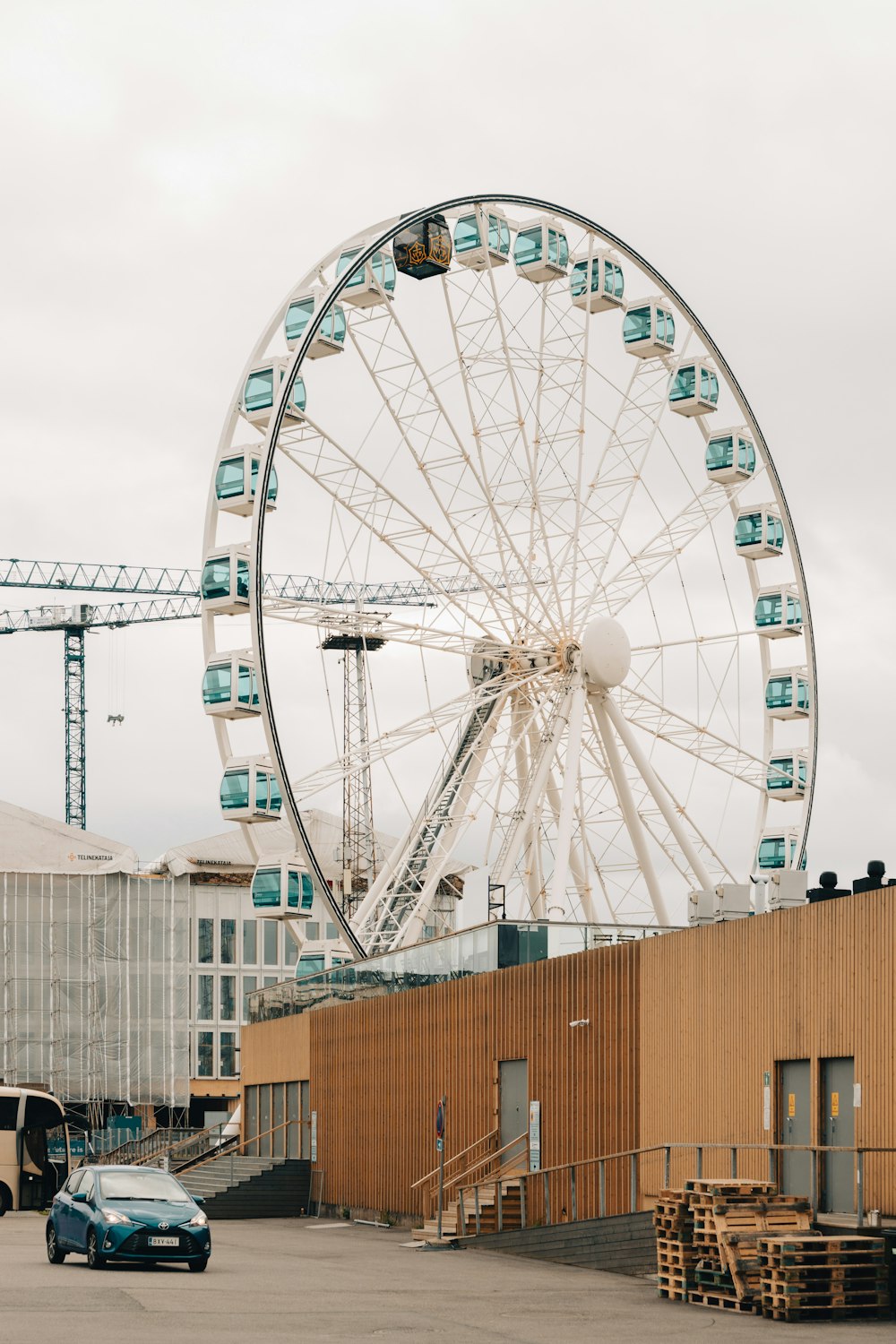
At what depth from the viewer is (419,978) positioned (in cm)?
3700

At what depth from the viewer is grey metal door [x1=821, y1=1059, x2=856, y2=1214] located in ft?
72.1

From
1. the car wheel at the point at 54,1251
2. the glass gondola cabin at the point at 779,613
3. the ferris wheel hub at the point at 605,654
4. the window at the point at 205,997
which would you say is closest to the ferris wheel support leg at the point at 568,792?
the ferris wheel hub at the point at 605,654

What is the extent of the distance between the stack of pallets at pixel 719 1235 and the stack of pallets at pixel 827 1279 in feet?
2.94

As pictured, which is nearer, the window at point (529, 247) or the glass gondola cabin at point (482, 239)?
the glass gondola cabin at point (482, 239)

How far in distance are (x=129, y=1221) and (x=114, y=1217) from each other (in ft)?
0.67

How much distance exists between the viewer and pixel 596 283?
42.8 meters

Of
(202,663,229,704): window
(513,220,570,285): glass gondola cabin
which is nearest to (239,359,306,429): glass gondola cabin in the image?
(202,663,229,704): window

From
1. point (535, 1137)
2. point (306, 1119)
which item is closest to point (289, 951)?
point (306, 1119)

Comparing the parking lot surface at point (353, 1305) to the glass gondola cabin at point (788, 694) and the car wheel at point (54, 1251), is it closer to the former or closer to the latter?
the car wheel at point (54, 1251)

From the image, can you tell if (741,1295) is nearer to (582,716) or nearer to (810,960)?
(810,960)

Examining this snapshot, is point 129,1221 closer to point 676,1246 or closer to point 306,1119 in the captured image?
point 676,1246

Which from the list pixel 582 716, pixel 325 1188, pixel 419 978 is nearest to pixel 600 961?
pixel 419 978

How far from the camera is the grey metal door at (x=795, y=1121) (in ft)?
75.0

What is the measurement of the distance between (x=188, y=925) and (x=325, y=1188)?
4206 cm
